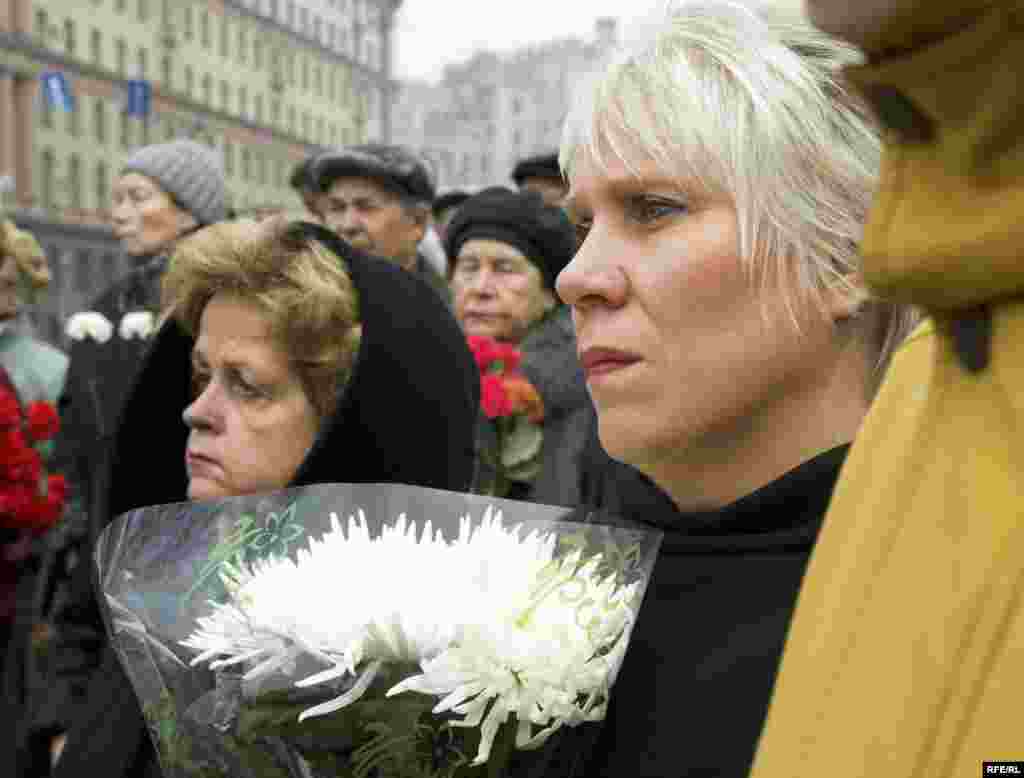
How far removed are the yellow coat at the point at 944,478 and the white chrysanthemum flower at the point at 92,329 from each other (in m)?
4.86

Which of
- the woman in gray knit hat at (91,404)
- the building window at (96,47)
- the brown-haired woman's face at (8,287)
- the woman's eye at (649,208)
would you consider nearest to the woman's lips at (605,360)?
the woman's eye at (649,208)

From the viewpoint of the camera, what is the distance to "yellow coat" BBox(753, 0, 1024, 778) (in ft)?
2.52

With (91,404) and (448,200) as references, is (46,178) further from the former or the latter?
(91,404)

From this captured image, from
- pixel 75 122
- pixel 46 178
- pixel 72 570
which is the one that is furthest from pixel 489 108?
pixel 72 570

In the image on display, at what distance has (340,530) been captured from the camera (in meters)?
1.68

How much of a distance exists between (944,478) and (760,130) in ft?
3.45

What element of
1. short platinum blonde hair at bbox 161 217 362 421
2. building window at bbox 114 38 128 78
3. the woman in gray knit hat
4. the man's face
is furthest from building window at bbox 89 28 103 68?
short platinum blonde hair at bbox 161 217 362 421

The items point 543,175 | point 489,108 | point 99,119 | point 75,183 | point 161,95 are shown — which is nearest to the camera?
point 543,175

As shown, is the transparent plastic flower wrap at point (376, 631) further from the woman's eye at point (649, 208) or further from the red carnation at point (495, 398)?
the red carnation at point (495, 398)

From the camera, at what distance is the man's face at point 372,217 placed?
232 inches

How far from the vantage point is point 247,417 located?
279 cm

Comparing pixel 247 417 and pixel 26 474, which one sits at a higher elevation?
pixel 247 417

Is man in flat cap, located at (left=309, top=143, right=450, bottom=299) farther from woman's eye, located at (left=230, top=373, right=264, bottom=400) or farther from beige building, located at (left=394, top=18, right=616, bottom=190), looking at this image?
beige building, located at (left=394, top=18, right=616, bottom=190)

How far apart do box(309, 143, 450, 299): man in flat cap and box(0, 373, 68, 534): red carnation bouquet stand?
4.71ft
